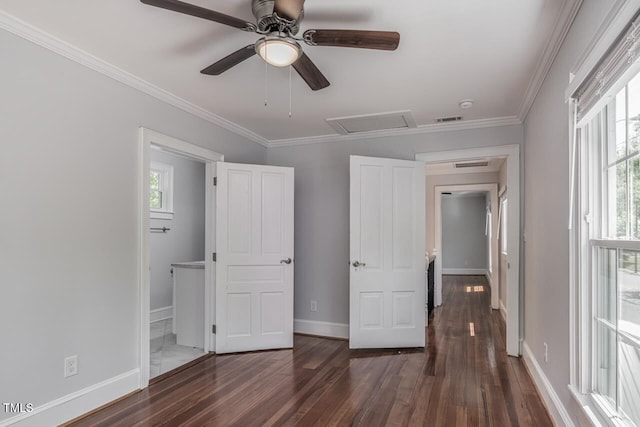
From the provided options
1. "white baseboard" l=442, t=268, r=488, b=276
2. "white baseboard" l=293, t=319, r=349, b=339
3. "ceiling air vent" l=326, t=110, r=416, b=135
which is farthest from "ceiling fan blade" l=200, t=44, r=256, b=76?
"white baseboard" l=442, t=268, r=488, b=276

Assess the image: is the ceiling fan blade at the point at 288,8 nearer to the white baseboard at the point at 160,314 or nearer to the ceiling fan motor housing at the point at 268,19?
the ceiling fan motor housing at the point at 268,19

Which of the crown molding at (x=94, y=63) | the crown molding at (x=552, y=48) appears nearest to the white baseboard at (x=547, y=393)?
the crown molding at (x=552, y=48)

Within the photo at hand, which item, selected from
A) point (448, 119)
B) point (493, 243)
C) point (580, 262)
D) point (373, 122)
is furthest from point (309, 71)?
point (493, 243)

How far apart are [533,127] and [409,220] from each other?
4.87 ft

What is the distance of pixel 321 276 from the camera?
470 cm

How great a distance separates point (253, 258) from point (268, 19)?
2.72m

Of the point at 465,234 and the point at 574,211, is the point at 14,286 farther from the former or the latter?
the point at 465,234

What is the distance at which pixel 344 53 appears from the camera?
2568 millimetres

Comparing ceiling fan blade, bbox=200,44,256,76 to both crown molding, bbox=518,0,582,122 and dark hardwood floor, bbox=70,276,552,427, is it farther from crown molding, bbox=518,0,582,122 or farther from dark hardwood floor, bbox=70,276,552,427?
dark hardwood floor, bbox=70,276,552,427

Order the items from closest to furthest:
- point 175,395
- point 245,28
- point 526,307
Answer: point 245,28
point 175,395
point 526,307

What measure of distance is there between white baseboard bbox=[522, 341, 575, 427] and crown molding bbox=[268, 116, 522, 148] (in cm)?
225

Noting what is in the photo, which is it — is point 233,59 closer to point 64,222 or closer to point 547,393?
point 64,222

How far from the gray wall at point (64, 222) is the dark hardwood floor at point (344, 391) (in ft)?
1.51

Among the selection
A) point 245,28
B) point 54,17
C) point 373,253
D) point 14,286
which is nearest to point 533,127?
point 373,253
